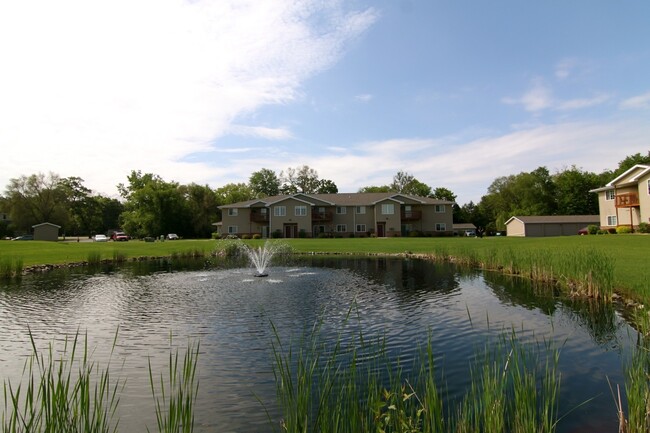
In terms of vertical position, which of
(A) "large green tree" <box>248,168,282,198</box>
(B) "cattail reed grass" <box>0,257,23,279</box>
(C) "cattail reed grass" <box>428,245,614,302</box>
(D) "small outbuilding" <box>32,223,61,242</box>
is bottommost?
(C) "cattail reed grass" <box>428,245,614,302</box>

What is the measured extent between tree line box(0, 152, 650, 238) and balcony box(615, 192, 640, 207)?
30917mm

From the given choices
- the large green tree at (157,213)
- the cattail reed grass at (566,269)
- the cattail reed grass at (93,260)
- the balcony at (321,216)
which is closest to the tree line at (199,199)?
the large green tree at (157,213)

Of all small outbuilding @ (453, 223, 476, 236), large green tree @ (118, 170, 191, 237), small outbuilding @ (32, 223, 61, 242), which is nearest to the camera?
small outbuilding @ (32, 223, 61, 242)

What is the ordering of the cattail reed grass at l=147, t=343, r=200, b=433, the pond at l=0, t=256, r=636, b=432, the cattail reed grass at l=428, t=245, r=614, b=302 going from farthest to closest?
the cattail reed grass at l=428, t=245, r=614, b=302
the pond at l=0, t=256, r=636, b=432
the cattail reed grass at l=147, t=343, r=200, b=433

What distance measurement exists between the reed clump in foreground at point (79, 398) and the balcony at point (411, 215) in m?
58.1

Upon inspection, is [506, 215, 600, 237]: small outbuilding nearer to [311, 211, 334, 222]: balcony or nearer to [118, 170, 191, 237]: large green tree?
[311, 211, 334, 222]: balcony

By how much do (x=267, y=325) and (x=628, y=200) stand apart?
50.8 meters

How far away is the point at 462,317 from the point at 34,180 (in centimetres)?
9819

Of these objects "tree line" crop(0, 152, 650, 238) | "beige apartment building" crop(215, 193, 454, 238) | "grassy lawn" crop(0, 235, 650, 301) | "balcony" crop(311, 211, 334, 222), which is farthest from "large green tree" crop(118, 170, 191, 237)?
"grassy lawn" crop(0, 235, 650, 301)

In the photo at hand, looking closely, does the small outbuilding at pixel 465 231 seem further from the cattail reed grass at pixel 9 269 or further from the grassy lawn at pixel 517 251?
the cattail reed grass at pixel 9 269

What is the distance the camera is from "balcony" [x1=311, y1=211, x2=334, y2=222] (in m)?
65.6

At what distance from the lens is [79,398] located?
25.0ft

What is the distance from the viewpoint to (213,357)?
914 centimetres

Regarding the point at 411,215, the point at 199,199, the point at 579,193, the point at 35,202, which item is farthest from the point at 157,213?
the point at 579,193
